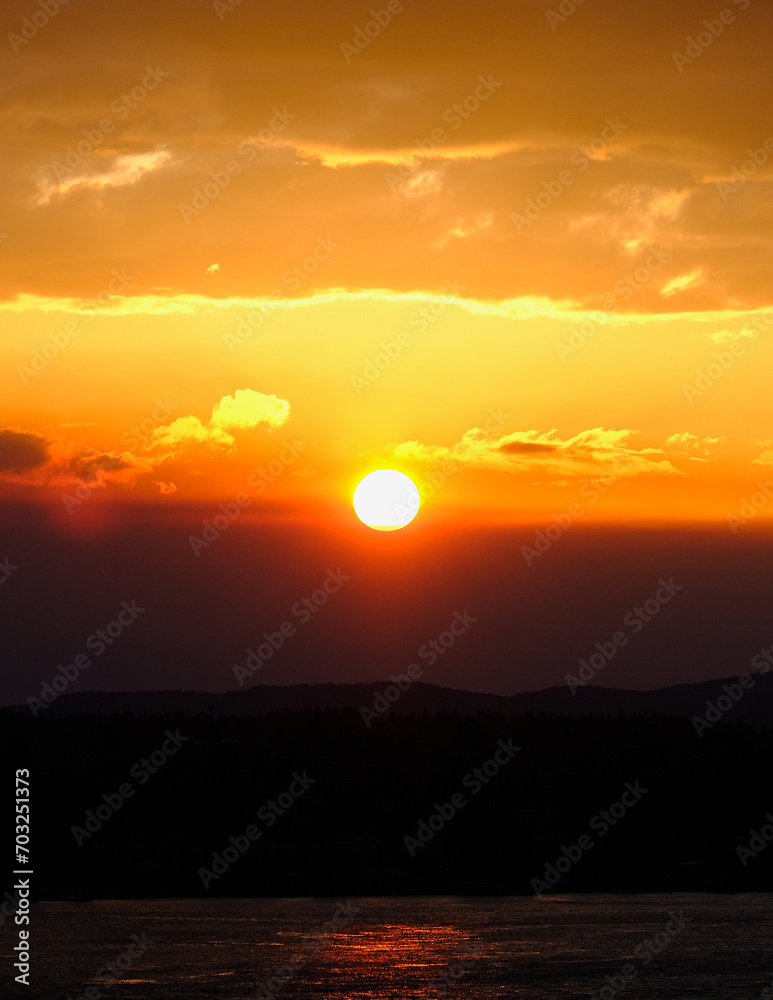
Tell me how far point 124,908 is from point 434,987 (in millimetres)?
67761

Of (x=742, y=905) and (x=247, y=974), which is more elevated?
(x=742, y=905)

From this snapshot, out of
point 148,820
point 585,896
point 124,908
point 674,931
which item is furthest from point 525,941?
point 148,820

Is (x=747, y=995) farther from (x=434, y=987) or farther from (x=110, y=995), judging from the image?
(x=110, y=995)

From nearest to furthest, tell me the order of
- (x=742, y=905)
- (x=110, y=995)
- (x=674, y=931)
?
(x=110, y=995) < (x=674, y=931) < (x=742, y=905)

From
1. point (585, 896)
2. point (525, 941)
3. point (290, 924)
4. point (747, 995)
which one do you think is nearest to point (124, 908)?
point (290, 924)

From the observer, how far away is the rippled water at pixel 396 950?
336ft

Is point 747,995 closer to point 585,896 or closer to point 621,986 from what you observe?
point 621,986

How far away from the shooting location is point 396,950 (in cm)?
12131

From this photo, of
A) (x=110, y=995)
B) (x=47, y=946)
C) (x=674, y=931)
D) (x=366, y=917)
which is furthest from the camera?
(x=366, y=917)

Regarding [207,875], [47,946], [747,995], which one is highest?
[207,875]

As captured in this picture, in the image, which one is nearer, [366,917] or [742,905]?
[366,917]

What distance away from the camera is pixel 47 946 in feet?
402

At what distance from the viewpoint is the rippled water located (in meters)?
102

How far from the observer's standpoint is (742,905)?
173375 millimetres
